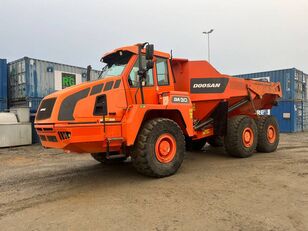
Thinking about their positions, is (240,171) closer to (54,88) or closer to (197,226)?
(197,226)

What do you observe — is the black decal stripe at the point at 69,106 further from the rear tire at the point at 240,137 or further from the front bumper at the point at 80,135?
the rear tire at the point at 240,137

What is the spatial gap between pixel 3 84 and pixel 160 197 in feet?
46.1

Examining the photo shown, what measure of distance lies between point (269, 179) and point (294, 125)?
15826mm

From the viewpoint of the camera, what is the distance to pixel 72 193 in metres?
5.57

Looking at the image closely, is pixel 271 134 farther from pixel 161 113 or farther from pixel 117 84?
pixel 117 84

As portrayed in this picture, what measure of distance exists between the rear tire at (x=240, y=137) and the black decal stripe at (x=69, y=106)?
4667 millimetres

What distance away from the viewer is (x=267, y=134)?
9922 millimetres

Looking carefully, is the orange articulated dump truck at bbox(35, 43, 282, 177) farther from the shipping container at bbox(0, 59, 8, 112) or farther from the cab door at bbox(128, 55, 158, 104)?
the shipping container at bbox(0, 59, 8, 112)

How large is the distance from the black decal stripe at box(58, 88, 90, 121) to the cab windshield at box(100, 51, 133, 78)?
1.11 m

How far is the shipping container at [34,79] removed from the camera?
15695 millimetres

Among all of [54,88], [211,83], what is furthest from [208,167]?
[54,88]

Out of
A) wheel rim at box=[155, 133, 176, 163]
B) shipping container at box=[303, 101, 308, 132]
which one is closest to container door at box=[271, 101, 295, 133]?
shipping container at box=[303, 101, 308, 132]

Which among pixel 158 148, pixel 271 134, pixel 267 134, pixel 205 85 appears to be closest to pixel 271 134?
pixel 271 134

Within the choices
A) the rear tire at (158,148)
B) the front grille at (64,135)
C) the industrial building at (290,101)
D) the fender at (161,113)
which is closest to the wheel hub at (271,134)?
the fender at (161,113)
